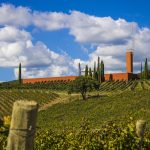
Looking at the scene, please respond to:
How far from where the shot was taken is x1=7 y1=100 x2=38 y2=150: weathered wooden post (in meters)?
3.93

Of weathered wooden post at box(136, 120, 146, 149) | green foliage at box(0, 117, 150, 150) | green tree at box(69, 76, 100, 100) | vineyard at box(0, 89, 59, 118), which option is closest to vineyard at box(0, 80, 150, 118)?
vineyard at box(0, 89, 59, 118)

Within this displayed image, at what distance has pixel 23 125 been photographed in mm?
3936

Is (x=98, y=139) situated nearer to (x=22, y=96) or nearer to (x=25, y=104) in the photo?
(x=25, y=104)

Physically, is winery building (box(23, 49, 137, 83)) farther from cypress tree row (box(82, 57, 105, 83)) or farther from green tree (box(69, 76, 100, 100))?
green tree (box(69, 76, 100, 100))

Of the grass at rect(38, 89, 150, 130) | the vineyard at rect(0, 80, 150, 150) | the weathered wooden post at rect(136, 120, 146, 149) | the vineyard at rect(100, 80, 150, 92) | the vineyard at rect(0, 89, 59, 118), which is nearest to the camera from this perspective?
the weathered wooden post at rect(136, 120, 146, 149)

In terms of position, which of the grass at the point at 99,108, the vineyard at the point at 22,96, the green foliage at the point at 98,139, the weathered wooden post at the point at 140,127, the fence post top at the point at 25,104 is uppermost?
the vineyard at the point at 22,96

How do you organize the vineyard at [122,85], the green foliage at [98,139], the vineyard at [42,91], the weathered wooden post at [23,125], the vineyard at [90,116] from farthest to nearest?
1. the vineyard at [122,85]
2. the vineyard at [42,91]
3. the vineyard at [90,116]
4. the green foliage at [98,139]
5. the weathered wooden post at [23,125]

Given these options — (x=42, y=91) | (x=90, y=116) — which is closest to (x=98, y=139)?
(x=90, y=116)

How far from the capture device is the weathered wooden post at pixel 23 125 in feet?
12.9

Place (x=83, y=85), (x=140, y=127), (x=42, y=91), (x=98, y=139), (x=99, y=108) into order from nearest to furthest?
(x=140, y=127) < (x=98, y=139) < (x=99, y=108) < (x=83, y=85) < (x=42, y=91)

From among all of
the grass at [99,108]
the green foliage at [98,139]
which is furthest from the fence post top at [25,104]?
the grass at [99,108]

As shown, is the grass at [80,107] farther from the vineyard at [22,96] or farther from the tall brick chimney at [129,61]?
the tall brick chimney at [129,61]

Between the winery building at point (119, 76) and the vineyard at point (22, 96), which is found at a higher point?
the winery building at point (119, 76)

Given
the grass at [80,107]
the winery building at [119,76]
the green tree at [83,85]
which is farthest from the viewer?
the winery building at [119,76]
